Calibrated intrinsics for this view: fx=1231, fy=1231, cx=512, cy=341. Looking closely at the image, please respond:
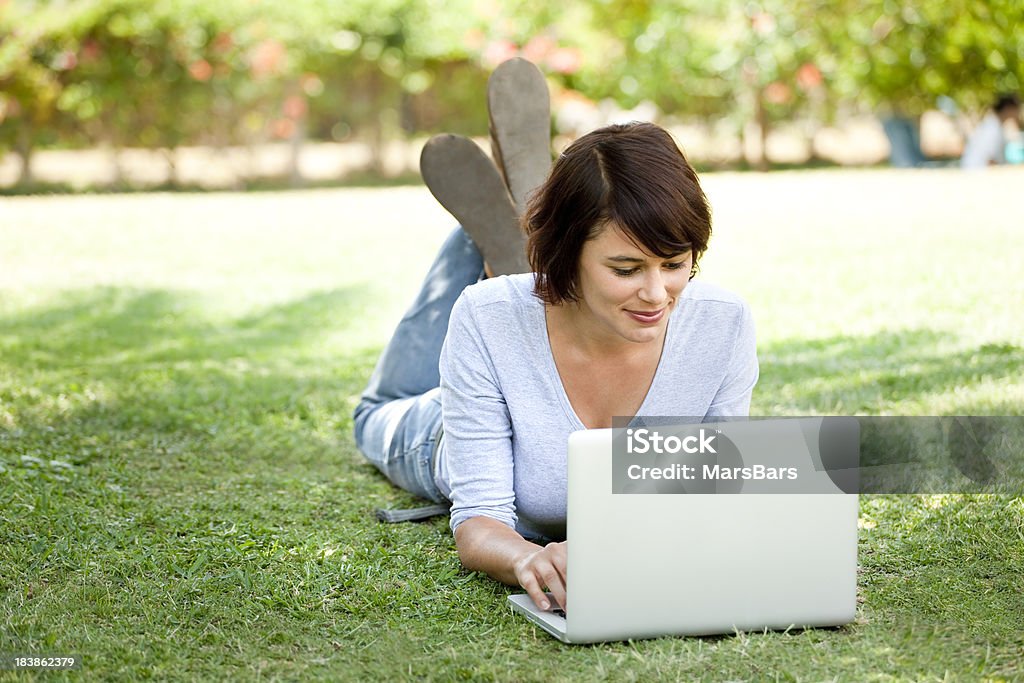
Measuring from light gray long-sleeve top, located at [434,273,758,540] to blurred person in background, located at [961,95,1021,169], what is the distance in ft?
37.0

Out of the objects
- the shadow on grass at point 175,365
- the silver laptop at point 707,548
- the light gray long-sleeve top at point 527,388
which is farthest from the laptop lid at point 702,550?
the shadow on grass at point 175,365

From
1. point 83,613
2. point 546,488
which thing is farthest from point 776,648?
point 83,613

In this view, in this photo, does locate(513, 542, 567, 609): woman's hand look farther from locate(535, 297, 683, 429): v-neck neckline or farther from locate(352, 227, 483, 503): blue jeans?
locate(352, 227, 483, 503): blue jeans

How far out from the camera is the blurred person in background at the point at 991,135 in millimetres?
12914

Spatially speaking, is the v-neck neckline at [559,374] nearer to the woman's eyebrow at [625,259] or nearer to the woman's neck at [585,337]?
the woman's neck at [585,337]

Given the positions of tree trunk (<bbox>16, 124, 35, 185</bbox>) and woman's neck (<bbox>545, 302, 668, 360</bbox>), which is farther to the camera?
tree trunk (<bbox>16, 124, 35, 185</bbox>)

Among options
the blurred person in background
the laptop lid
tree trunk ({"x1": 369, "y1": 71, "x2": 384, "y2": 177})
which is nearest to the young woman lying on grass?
the laptop lid

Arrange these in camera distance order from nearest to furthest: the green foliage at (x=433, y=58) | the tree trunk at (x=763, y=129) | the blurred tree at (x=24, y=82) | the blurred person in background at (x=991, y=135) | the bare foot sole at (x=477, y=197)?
the bare foot sole at (x=477, y=197)
the blurred tree at (x=24, y=82)
the green foliage at (x=433, y=58)
the blurred person in background at (x=991, y=135)
the tree trunk at (x=763, y=129)

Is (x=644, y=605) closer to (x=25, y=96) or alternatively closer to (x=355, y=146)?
(x=25, y=96)

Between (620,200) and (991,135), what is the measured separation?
11847 mm

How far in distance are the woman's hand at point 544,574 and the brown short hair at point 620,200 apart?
21.1 inches

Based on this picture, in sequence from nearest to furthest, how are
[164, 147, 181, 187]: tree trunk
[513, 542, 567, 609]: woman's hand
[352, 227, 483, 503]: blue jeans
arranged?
1. [513, 542, 567, 609]: woman's hand
2. [352, 227, 483, 503]: blue jeans
3. [164, 147, 181, 187]: tree trunk

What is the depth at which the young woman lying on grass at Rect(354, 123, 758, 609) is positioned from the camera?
2309 mm

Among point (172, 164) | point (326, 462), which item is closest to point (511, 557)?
point (326, 462)
